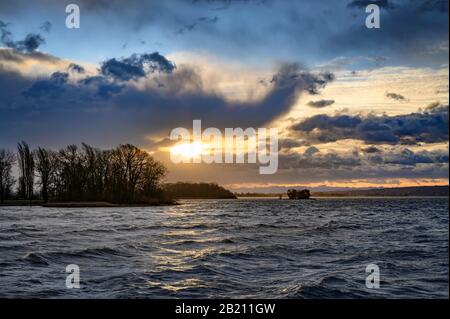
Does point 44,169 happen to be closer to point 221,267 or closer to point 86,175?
point 86,175

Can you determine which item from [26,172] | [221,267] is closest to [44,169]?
[26,172]

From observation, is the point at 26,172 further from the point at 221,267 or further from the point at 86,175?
the point at 221,267

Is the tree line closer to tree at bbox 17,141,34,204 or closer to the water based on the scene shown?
tree at bbox 17,141,34,204

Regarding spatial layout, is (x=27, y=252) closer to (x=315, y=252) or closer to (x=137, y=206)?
(x=315, y=252)

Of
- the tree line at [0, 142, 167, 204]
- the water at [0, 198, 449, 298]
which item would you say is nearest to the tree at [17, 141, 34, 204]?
the tree line at [0, 142, 167, 204]

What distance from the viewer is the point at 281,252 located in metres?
25.8

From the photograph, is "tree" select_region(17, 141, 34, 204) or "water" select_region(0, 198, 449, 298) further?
"tree" select_region(17, 141, 34, 204)

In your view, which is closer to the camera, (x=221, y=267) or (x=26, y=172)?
(x=221, y=267)

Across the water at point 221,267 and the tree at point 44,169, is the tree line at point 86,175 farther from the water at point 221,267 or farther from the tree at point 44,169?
the water at point 221,267

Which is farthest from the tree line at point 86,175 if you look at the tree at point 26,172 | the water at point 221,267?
the water at point 221,267

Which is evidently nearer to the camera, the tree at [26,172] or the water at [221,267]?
the water at [221,267]
